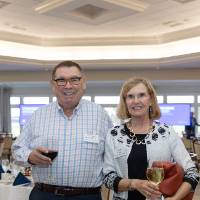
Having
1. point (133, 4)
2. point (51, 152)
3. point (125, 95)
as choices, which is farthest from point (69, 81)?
point (133, 4)

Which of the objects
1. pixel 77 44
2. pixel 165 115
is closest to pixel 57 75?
pixel 77 44

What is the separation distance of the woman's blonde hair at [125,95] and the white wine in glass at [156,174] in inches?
19.2

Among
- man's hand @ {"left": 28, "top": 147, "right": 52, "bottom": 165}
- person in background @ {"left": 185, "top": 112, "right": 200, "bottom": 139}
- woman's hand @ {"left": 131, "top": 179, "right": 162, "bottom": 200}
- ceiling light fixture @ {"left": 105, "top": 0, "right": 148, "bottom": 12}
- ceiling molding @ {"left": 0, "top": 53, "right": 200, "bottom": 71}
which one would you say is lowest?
person in background @ {"left": 185, "top": 112, "right": 200, "bottom": 139}

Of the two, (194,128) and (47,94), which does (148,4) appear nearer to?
(194,128)

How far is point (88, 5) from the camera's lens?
22.7ft

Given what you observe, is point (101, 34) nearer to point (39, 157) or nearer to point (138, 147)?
point (138, 147)

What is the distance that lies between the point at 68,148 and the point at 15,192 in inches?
58.0

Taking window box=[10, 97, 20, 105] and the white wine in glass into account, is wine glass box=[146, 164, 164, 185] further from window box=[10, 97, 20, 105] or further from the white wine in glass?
window box=[10, 97, 20, 105]

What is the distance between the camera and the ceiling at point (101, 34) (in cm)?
715

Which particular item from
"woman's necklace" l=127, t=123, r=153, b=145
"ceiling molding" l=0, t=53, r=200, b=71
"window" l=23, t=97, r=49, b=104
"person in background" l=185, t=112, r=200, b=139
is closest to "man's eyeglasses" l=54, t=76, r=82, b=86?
"woman's necklace" l=127, t=123, r=153, b=145

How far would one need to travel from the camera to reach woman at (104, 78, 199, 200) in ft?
7.50

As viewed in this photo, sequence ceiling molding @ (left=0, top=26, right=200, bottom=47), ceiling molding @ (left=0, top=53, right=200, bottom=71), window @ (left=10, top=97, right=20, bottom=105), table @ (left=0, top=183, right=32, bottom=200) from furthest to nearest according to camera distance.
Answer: window @ (left=10, top=97, right=20, bottom=105) → ceiling molding @ (left=0, top=53, right=200, bottom=71) → ceiling molding @ (left=0, top=26, right=200, bottom=47) → table @ (left=0, top=183, right=32, bottom=200)

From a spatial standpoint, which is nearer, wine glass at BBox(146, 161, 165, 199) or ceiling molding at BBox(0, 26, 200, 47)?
wine glass at BBox(146, 161, 165, 199)

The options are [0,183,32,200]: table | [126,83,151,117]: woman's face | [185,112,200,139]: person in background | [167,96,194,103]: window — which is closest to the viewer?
[126,83,151,117]: woman's face
